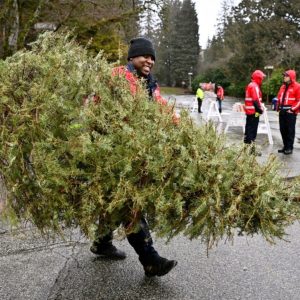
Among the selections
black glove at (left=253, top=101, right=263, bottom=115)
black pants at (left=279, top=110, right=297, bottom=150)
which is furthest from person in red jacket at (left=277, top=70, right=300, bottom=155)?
black glove at (left=253, top=101, right=263, bottom=115)

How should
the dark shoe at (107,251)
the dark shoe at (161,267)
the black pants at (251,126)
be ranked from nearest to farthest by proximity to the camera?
1. the dark shoe at (161,267)
2. the dark shoe at (107,251)
3. the black pants at (251,126)

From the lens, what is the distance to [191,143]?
273cm

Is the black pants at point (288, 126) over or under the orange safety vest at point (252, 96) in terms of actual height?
under

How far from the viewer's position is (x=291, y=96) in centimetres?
1012

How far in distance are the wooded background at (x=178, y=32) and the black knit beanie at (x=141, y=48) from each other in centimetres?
13

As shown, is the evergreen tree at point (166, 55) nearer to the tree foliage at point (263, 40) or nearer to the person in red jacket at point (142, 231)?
the tree foliage at point (263, 40)

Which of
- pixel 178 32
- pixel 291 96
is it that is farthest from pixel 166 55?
pixel 291 96

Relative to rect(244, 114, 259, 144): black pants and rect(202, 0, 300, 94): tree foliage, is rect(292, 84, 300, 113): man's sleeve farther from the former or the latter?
rect(202, 0, 300, 94): tree foliage

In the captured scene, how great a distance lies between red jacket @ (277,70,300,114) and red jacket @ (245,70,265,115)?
59 centimetres

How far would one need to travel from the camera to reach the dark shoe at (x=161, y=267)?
363cm

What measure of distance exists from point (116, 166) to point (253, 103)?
7857mm

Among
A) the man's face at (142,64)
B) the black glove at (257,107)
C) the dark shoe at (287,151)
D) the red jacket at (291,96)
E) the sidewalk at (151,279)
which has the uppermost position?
the man's face at (142,64)

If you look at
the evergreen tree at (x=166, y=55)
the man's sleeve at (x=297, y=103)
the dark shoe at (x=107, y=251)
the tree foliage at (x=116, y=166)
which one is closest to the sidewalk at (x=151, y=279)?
the dark shoe at (x=107, y=251)

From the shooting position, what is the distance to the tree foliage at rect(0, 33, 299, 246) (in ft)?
8.67
